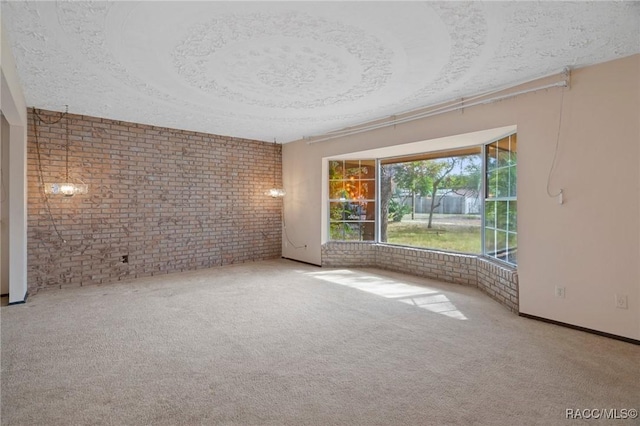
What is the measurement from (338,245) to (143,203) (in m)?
3.58

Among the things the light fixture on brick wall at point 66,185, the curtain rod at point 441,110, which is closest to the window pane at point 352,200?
the curtain rod at point 441,110

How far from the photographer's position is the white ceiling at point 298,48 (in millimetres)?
2379

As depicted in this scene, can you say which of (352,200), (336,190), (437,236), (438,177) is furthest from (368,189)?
(437,236)

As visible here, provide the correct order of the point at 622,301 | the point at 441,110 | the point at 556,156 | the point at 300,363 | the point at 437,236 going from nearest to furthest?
the point at 300,363
the point at 622,301
the point at 556,156
the point at 441,110
the point at 437,236

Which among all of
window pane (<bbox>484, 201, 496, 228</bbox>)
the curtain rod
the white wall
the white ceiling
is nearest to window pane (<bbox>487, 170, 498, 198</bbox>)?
window pane (<bbox>484, 201, 496, 228</bbox>)

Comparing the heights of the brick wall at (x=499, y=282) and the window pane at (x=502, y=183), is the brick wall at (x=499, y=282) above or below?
below

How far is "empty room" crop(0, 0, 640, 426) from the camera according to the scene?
90.3 inches

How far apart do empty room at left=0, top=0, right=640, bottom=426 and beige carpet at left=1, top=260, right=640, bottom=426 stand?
1.0 inches

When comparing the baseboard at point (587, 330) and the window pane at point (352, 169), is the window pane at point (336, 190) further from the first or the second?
the baseboard at point (587, 330)

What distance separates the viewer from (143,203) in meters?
5.68

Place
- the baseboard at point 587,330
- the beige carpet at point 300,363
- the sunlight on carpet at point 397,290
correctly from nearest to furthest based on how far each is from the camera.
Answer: the beige carpet at point 300,363, the baseboard at point 587,330, the sunlight on carpet at point 397,290

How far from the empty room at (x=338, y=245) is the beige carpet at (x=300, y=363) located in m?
0.02

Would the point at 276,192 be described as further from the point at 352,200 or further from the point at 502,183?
the point at 502,183

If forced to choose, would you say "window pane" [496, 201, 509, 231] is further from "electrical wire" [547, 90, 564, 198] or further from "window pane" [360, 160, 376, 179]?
"window pane" [360, 160, 376, 179]
